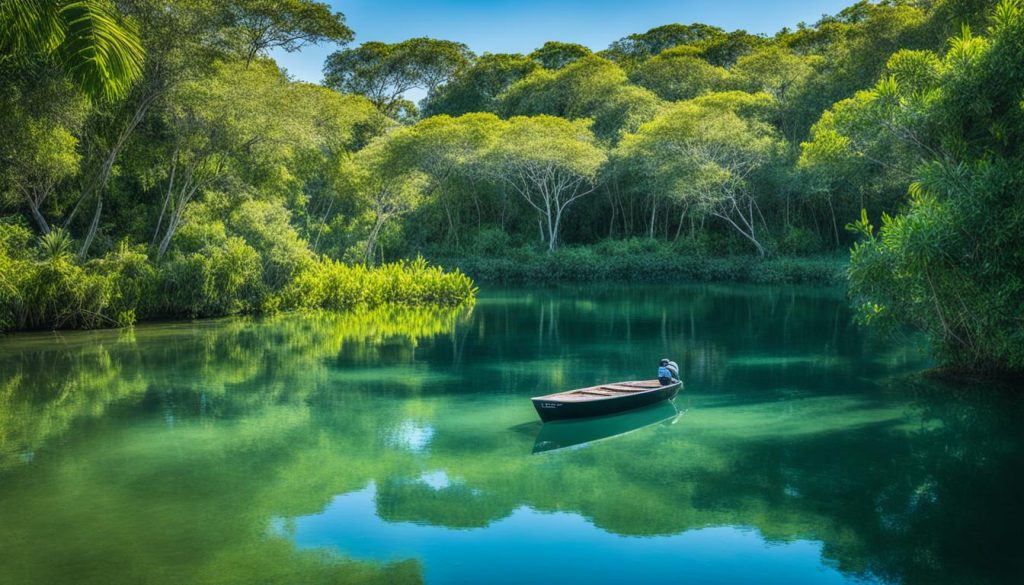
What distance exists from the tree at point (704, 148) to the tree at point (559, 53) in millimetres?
18302

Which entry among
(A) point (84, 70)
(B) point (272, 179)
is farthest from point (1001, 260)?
(B) point (272, 179)

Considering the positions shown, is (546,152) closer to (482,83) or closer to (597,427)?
(482,83)

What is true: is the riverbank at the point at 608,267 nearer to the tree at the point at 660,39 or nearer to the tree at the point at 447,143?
the tree at the point at 447,143

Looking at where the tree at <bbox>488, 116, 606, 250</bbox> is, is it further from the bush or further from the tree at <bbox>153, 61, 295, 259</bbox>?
the bush

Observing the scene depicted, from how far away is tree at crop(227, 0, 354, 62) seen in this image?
25.7m

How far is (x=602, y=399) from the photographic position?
11.0m

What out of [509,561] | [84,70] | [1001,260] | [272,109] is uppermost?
[272,109]

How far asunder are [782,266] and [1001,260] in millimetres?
25480

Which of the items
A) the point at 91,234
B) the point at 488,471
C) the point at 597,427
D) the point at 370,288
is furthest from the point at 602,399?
the point at 91,234

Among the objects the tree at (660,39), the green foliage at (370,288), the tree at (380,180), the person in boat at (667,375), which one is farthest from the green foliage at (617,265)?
the person in boat at (667,375)

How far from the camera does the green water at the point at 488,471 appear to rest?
6758 millimetres

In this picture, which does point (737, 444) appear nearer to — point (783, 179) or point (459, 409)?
point (459, 409)

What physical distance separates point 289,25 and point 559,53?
29.8 metres

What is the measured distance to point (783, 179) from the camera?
37.0 meters
